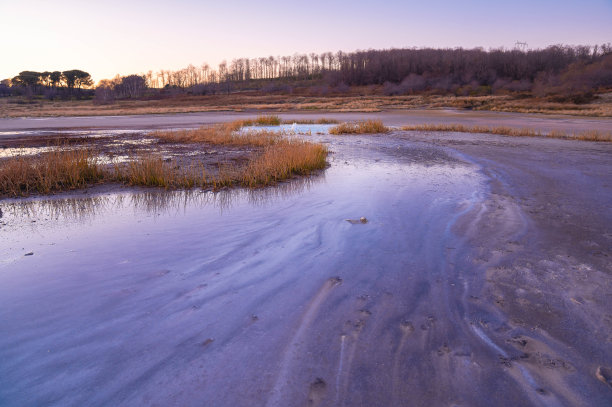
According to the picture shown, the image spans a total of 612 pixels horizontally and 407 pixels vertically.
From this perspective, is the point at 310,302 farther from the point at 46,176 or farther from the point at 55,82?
the point at 55,82

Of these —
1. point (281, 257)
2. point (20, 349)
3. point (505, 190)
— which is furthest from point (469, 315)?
point (505, 190)

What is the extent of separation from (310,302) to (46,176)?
887 centimetres

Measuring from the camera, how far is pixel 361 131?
939 inches

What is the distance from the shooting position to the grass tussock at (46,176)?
30.7ft

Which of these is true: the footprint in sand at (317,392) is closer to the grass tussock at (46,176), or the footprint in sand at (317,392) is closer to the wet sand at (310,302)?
the wet sand at (310,302)

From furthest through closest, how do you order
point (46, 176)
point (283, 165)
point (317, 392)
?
point (283, 165)
point (46, 176)
point (317, 392)

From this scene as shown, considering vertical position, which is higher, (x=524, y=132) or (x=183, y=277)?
(x=524, y=132)

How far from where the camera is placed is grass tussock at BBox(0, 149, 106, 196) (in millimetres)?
9352

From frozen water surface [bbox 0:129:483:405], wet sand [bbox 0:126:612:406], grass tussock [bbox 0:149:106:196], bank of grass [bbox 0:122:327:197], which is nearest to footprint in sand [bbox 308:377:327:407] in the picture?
wet sand [bbox 0:126:612:406]

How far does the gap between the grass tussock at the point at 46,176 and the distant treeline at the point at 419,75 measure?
62.2 metres

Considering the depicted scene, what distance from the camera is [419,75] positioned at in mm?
101125

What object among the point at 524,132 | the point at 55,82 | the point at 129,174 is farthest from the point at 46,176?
the point at 55,82

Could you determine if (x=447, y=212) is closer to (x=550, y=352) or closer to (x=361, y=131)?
(x=550, y=352)

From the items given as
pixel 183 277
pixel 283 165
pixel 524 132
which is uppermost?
pixel 524 132
